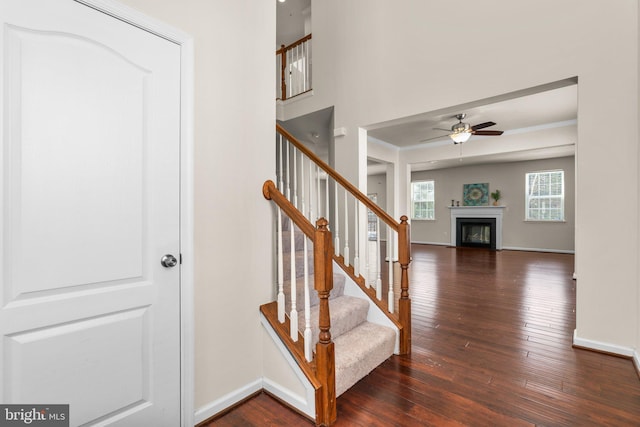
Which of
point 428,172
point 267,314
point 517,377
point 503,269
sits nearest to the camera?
point 267,314

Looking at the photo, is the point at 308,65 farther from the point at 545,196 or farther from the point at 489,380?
the point at 545,196

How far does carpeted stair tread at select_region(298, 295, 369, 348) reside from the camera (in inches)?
82.2

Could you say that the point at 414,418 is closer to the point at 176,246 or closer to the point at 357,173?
the point at 176,246

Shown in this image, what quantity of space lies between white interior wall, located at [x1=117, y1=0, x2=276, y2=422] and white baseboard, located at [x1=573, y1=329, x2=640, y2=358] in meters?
2.63

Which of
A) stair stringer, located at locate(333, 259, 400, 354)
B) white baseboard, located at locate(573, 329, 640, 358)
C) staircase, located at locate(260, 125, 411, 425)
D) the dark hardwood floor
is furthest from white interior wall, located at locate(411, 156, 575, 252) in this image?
stair stringer, located at locate(333, 259, 400, 354)

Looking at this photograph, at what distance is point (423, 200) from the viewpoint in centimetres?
1016

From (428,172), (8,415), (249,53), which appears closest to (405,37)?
(249,53)

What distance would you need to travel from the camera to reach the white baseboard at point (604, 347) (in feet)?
7.61

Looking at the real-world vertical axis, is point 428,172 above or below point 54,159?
above

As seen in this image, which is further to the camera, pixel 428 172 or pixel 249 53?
pixel 428 172

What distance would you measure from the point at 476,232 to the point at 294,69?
713cm

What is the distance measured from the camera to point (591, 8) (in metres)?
2.49

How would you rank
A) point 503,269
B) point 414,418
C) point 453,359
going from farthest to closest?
point 503,269 → point 453,359 → point 414,418

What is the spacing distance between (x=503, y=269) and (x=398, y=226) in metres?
4.64
